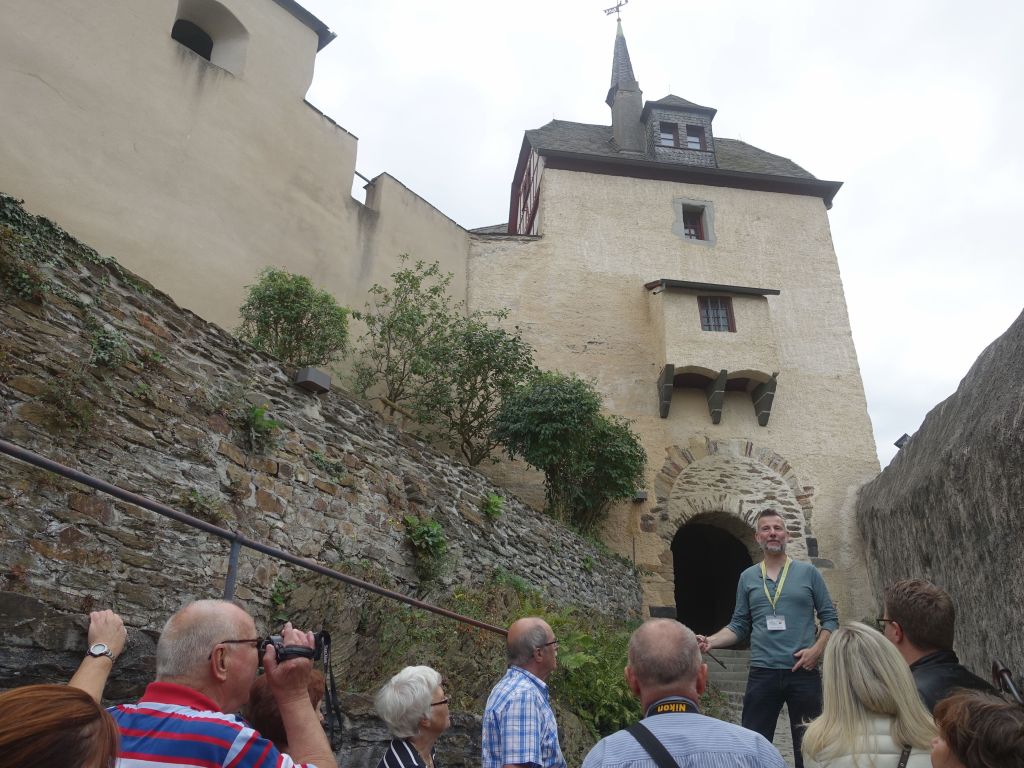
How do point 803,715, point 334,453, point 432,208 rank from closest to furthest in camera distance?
1. point 803,715
2. point 334,453
3. point 432,208

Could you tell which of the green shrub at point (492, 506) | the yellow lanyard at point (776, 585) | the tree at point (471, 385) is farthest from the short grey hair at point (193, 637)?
the tree at point (471, 385)

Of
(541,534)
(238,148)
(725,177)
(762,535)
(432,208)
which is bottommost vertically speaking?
(762,535)

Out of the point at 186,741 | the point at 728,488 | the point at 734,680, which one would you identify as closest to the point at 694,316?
the point at 728,488

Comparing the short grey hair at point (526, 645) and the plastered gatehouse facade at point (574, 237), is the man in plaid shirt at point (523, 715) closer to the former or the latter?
the short grey hair at point (526, 645)

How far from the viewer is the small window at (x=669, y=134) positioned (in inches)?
648

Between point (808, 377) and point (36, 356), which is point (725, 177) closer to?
point (808, 377)

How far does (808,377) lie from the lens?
559 inches

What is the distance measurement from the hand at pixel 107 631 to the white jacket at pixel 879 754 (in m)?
2.26

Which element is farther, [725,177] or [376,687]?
[725,177]

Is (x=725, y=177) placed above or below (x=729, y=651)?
above

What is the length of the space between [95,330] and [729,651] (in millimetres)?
8984

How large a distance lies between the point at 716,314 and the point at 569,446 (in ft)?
15.7

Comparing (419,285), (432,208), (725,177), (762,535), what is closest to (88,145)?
(419,285)

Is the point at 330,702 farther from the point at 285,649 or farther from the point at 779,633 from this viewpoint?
the point at 779,633
